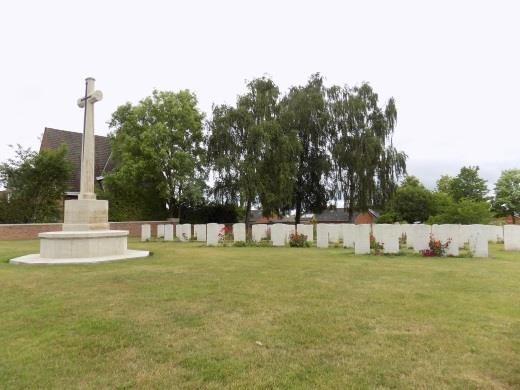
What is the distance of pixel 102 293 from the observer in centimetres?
589

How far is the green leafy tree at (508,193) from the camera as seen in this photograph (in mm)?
48156

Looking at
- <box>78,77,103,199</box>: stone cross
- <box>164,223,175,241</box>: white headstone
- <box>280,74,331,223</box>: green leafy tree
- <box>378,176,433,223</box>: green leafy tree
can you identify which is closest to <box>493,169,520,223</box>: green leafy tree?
<box>378,176,433,223</box>: green leafy tree

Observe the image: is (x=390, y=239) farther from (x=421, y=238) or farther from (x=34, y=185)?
(x=34, y=185)

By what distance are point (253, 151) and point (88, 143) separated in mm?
13351

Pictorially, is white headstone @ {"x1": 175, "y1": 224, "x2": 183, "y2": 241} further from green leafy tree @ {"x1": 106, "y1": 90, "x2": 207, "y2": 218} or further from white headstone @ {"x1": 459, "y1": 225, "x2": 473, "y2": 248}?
white headstone @ {"x1": 459, "y1": 225, "x2": 473, "y2": 248}

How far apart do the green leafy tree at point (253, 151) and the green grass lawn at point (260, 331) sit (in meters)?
17.0

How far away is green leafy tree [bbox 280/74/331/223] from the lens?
2602cm

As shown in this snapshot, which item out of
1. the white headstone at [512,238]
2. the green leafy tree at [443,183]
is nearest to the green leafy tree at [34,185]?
the white headstone at [512,238]

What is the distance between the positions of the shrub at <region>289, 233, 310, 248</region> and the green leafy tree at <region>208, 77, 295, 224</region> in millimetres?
9340

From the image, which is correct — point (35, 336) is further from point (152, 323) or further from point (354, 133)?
point (354, 133)

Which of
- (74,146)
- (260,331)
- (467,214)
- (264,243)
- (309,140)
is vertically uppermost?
(74,146)

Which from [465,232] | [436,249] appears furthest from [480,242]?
[436,249]

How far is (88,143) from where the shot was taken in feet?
39.0

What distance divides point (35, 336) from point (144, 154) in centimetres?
2165
